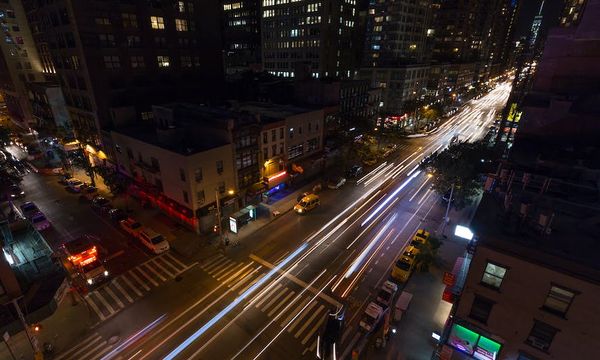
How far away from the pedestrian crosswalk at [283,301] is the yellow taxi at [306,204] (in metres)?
11.9

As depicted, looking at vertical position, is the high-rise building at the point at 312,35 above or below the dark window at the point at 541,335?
above

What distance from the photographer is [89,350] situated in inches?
834

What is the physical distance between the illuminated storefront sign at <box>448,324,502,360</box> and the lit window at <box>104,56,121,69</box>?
189 feet

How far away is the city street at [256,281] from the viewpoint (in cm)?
2181

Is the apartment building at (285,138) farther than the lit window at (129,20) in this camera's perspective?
No

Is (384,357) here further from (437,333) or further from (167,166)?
(167,166)

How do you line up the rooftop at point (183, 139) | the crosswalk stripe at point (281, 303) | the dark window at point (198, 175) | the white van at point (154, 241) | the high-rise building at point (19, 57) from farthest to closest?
the high-rise building at point (19, 57), the rooftop at point (183, 139), the dark window at point (198, 175), the white van at point (154, 241), the crosswalk stripe at point (281, 303)

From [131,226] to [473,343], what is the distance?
36.9 metres

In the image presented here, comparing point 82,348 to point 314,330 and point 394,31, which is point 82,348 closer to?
point 314,330

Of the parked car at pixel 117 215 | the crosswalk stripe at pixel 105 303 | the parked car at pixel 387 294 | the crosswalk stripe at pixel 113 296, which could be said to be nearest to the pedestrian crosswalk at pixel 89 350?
the crosswalk stripe at pixel 105 303

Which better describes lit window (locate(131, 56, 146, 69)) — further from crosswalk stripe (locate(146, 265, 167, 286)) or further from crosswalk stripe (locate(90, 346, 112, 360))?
crosswalk stripe (locate(90, 346, 112, 360))

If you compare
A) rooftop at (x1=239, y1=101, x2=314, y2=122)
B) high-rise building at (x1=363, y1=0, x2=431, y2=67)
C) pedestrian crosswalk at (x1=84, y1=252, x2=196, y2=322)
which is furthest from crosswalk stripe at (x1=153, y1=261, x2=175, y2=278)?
high-rise building at (x1=363, y1=0, x2=431, y2=67)

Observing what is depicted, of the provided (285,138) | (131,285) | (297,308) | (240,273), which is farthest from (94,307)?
(285,138)

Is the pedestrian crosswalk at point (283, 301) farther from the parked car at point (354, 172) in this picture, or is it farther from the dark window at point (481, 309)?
the parked car at point (354, 172)
